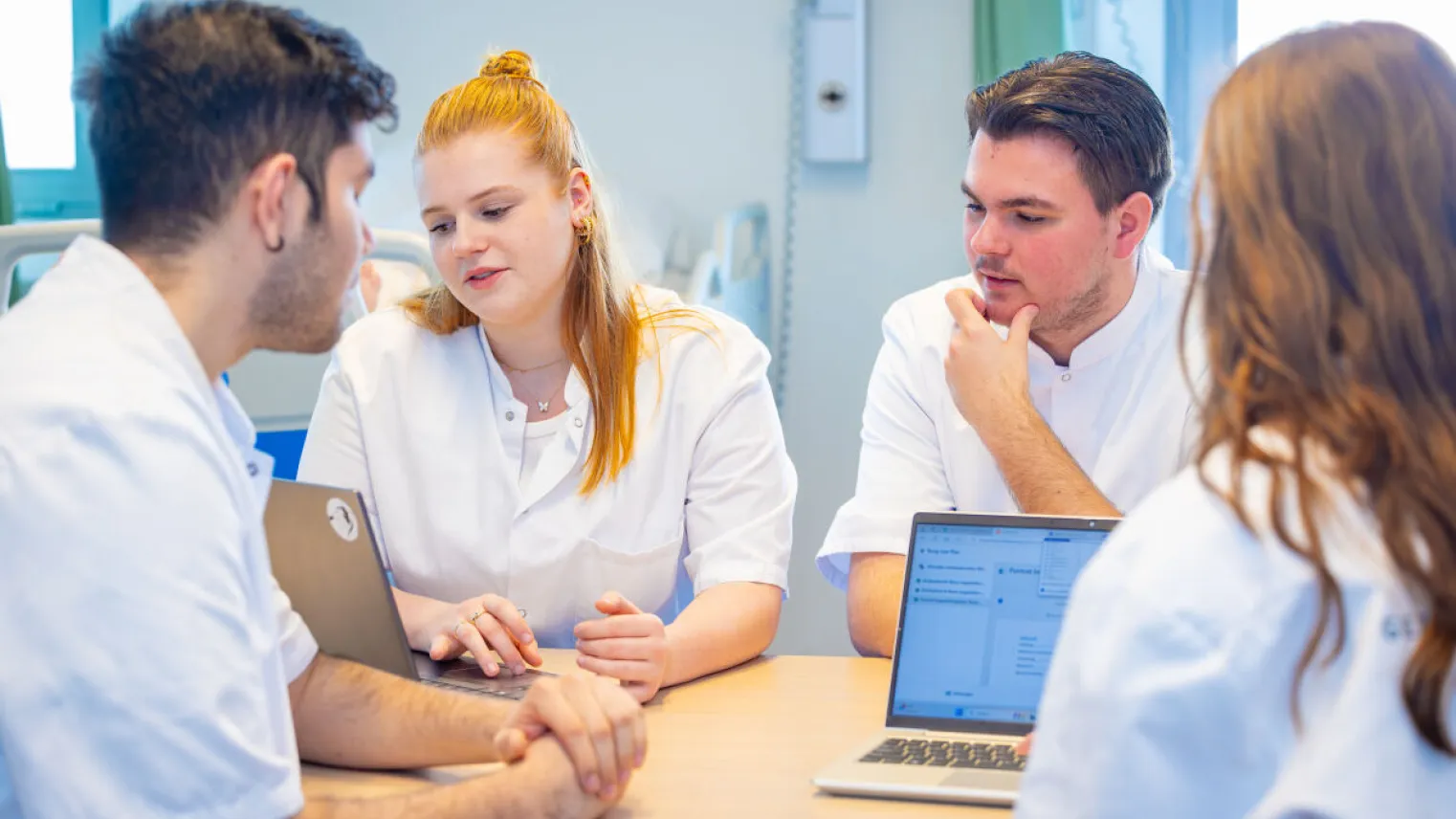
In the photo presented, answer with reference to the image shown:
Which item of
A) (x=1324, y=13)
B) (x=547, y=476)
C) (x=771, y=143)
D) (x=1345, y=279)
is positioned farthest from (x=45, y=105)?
(x=1345, y=279)

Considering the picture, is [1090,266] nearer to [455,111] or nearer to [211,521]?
[455,111]

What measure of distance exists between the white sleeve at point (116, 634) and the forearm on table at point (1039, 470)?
100cm

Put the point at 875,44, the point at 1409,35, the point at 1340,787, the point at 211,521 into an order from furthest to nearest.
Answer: the point at 875,44
the point at 211,521
the point at 1409,35
the point at 1340,787

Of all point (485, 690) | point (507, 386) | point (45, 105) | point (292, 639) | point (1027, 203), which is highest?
point (45, 105)

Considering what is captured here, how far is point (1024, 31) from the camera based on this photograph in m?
2.65

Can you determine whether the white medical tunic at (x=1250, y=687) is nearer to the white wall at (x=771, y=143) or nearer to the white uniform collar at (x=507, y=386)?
the white uniform collar at (x=507, y=386)

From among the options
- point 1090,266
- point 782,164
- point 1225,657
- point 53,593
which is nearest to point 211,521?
point 53,593

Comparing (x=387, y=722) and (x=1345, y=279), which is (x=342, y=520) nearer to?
(x=387, y=722)

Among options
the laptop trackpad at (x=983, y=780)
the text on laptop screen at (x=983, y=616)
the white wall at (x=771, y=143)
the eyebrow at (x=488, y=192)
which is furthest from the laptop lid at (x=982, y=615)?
the white wall at (x=771, y=143)

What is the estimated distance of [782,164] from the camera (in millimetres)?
2914

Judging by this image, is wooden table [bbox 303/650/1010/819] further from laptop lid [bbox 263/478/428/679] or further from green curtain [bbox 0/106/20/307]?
green curtain [bbox 0/106/20/307]

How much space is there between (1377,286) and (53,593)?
2.61ft

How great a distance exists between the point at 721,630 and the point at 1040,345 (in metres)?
0.62

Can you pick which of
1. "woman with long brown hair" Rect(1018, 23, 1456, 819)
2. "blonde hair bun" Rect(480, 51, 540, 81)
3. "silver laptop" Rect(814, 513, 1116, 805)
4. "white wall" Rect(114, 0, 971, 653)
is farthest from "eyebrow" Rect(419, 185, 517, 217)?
"white wall" Rect(114, 0, 971, 653)
